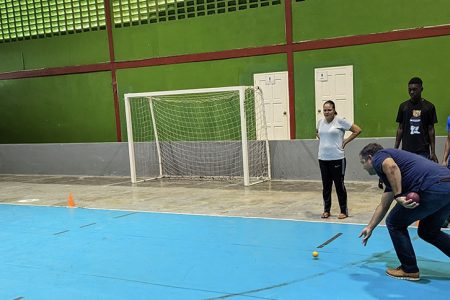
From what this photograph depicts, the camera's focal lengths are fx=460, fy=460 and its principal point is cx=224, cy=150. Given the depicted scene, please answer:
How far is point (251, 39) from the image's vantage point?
37.8ft

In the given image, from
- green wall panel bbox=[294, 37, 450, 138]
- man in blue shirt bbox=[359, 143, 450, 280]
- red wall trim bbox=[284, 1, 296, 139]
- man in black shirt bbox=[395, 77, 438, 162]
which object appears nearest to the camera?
man in blue shirt bbox=[359, 143, 450, 280]

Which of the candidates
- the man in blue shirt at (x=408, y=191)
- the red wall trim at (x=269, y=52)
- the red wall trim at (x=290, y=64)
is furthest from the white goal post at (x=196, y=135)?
the man in blue shirt at (x=408, y=191)

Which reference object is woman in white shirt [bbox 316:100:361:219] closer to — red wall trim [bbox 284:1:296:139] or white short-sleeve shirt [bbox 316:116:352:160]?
white short-sleeve shirt [bbox 316:116:352:160]

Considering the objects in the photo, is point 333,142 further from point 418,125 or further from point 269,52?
point 269,52

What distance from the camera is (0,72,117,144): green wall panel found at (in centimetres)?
1381

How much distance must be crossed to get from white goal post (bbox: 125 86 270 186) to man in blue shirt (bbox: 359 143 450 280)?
6585 millimetres

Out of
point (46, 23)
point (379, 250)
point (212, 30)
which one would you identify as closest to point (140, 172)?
point (212, 30)

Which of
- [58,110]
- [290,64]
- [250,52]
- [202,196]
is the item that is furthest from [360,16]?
[58,110]

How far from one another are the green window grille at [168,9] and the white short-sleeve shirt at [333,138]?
553cm

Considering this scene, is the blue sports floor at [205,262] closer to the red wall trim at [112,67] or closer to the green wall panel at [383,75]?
the green wall panel at [383,75]

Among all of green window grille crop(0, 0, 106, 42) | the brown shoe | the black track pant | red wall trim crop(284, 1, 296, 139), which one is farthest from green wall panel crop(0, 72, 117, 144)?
the brown shoe

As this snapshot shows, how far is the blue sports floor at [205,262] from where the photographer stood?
4.32 m

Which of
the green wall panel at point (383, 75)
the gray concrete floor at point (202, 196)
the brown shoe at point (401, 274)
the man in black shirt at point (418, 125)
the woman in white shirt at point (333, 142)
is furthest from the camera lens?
the green wall panel at point (383, 75)

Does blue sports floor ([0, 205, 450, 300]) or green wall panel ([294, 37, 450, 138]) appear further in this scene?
green wall panel ([294, 37, 450, 138])
